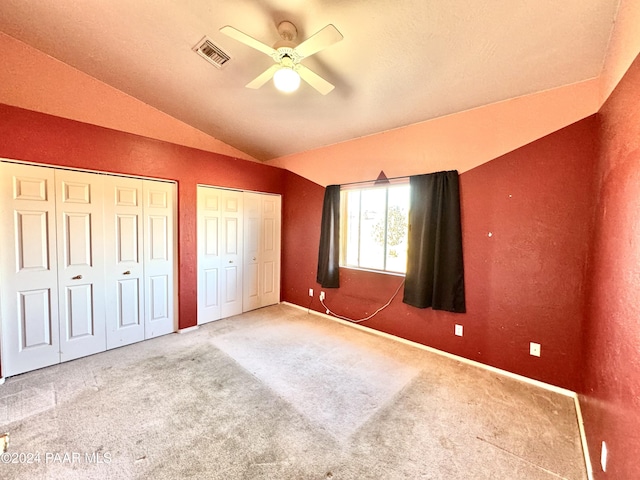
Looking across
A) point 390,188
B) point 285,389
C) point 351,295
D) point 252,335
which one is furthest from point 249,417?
point 390,188

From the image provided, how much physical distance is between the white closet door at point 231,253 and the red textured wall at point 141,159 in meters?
0.28

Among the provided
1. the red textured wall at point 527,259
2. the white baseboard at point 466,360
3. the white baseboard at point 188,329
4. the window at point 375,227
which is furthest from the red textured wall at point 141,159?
the red textured wall at point 527,259

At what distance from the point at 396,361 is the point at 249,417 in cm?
162

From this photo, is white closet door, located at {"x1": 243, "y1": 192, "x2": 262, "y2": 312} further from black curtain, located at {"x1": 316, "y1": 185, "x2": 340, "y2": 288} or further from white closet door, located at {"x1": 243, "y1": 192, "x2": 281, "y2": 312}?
black curtain, located at {"x1": 316, "y1": 185, "x2": 340, "y2": 288}

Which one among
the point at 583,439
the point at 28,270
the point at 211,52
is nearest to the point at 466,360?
the point at 583,439

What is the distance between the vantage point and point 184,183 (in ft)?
11.3

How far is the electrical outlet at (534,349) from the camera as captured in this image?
7.96 feet

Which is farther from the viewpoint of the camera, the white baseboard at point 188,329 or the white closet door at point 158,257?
the white baseboard at point 188,329

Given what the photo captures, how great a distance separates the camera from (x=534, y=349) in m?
2.44

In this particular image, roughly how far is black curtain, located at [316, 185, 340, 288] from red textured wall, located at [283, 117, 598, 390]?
1.28 metres

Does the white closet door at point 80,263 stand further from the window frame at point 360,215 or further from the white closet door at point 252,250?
the window frame at point 360,215

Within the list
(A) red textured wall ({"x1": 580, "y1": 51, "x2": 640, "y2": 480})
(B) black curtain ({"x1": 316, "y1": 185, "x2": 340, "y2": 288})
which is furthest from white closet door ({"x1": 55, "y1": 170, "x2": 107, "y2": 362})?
(A) red textured wall ({"x1": 580, "y1": 51, "x2": 640, "y2": 480})

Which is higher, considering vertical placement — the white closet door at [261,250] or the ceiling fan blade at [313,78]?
the ceiling fan blade at [313,78]

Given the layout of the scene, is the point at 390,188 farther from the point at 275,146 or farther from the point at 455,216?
the point at 275,146
